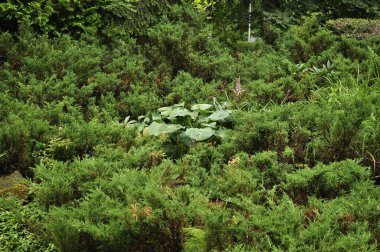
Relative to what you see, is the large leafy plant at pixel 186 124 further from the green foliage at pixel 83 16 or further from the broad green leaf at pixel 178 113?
the green foliage at pixel 83 16

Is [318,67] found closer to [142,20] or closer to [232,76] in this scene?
[232,76]

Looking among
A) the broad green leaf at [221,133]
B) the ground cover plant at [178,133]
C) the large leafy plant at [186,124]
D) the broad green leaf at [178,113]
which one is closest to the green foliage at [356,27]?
the ground cover plant at [178,133]

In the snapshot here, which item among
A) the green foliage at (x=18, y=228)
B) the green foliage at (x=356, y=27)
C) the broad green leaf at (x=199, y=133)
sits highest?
the green foliage at (x=356, y=27)

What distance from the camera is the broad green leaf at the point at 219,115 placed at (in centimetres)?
502

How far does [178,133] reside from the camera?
15.9ft

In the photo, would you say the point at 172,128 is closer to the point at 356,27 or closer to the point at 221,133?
the point at 221,133

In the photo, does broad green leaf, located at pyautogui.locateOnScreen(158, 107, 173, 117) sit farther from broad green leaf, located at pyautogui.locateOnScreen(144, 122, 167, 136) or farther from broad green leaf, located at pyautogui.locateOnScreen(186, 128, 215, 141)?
broad green leaf, located at pyautogui.locateOnScreen(186, 128, 215, 141)

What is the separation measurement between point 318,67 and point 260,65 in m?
0.80

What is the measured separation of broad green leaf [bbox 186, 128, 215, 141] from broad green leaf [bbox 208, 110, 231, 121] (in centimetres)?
32

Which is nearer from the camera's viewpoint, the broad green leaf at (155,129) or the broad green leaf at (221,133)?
the broad green leaf at (221,133)

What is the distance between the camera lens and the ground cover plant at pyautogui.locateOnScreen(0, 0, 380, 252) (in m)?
3.06

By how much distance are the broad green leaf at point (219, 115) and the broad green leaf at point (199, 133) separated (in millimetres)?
318

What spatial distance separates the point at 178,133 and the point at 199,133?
27cm

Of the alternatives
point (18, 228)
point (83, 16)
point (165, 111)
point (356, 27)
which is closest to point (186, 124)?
point (165, 111)
